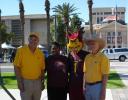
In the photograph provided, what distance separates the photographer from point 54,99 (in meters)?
8.62

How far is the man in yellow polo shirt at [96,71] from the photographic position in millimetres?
7449

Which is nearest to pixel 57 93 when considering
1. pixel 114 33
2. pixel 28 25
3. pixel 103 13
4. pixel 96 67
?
pixel 96 67

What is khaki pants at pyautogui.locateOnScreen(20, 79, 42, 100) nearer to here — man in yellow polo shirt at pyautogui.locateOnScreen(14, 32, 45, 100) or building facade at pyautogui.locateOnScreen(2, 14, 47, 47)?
man in yellow polo shirt at pyautogui.locateOnScreen(14, 32, 45, 100)

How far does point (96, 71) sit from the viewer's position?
Answer: 24.6 feet

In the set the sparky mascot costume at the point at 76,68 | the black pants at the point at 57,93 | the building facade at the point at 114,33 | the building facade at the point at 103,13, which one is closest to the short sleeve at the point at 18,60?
the black pants at the point at 57,93

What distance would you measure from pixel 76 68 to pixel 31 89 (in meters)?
0.91

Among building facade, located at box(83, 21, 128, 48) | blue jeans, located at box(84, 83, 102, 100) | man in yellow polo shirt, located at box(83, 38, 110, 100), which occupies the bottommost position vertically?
building facade, located at box(83, 21, 128, 48)

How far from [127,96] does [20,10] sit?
33462mm

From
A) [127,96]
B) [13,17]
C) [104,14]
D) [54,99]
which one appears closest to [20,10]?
[127,96]

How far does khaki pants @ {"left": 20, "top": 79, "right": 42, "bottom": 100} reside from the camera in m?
8.36

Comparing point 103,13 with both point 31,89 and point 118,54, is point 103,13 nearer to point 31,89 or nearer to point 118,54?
point 118,54

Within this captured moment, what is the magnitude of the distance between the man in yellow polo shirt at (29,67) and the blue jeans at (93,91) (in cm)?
122

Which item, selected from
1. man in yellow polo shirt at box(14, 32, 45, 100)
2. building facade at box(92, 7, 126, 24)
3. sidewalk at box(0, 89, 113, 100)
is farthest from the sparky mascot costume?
building facade at box(92, 7, 126, 24)

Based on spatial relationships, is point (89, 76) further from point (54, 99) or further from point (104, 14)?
point (104, 14)
